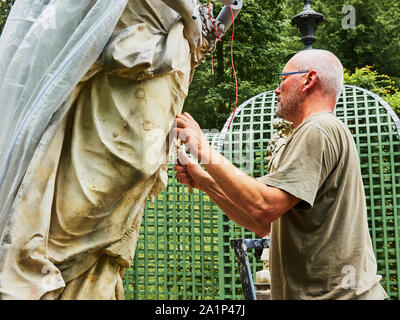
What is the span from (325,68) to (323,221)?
658 millimetres

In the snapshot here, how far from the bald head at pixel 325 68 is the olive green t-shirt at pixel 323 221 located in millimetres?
211

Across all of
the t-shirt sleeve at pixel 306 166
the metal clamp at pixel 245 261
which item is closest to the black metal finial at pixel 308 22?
the metal clamp at pixel 245 261

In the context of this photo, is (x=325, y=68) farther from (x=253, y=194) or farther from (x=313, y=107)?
(x=253, y=194)

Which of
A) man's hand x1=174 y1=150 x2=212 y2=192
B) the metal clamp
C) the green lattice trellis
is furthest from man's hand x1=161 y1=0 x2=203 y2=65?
the green lattice trellis

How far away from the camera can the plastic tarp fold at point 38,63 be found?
2215mm

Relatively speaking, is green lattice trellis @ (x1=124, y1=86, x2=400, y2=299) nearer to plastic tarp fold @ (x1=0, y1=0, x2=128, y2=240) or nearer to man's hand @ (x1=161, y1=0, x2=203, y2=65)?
man's hand @ (x1=161, y1=0, x2=203, y2=65)

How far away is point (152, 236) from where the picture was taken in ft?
22.7

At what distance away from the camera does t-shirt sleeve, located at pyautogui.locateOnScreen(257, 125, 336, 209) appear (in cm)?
205

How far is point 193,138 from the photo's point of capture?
226 cm

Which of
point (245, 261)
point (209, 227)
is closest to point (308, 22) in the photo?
point (209, 227)

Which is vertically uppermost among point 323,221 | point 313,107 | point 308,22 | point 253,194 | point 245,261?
point 308,22

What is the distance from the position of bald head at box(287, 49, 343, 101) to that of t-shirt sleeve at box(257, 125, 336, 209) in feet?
1.01

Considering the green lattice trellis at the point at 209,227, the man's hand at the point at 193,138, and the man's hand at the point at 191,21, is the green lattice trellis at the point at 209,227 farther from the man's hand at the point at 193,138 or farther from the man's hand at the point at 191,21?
the man's hand at the point at 193,138

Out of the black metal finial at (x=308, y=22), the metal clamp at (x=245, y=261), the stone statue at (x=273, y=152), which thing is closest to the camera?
the metal clamp at (x=245, y=261)
